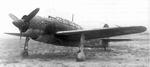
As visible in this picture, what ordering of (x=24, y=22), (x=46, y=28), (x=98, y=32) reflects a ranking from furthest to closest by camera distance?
(x=46, y=28) → (x=98, y=32) → (x=24, y=22)

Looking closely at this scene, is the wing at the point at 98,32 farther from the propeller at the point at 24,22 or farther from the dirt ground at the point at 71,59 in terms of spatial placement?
the propeller at the point at 24,22

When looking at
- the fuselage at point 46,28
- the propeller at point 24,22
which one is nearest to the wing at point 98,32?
the fuselage at point 46,28

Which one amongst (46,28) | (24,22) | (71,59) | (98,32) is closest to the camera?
(24,22)

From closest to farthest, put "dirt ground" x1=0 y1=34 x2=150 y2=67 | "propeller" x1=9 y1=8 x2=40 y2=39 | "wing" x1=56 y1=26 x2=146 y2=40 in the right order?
1. "dirt ground" x1=0 y1=34 x2=150 y2=67
2. "wing" x1=56 y1=26 x2=146 y2=40
3. "propeller" x1=9 y1=8 x2=40 y2=39

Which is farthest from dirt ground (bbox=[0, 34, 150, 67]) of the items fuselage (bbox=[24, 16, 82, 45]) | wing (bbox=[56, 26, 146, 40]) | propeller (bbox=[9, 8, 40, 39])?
propeller (bbox=[9, 8, 40, 39])

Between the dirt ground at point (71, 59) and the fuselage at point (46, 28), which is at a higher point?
the fuselage at point (46, 28)

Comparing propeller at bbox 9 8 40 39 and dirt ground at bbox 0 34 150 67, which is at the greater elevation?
propeller at bbox 9 8 40 39

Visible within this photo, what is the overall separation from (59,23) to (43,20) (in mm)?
1142

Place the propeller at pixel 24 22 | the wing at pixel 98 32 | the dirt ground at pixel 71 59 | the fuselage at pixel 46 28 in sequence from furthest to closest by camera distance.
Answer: the fuselage at pixel 46 28, the propeller at pixel 24 22, the wing at pixel 98 32, the dirt ground at pixel 71 59

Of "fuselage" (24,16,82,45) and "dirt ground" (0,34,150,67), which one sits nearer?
"dirt ground" (0,34,150,67)

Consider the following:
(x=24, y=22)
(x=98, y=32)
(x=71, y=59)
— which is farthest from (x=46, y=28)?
(x=98, y=32)

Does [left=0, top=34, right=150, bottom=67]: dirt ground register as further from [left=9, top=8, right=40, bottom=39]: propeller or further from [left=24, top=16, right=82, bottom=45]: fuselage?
[left=9, top=8, right=40, bottom=39]: propeller

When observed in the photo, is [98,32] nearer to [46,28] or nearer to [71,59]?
[71,59]

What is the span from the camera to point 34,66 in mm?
9391
